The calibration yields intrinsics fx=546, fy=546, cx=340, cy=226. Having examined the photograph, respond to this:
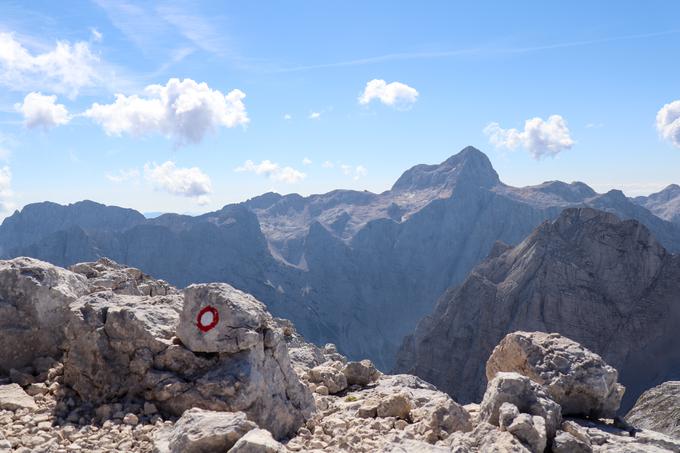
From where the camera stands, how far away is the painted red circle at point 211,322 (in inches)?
441

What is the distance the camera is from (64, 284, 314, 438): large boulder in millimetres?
10641

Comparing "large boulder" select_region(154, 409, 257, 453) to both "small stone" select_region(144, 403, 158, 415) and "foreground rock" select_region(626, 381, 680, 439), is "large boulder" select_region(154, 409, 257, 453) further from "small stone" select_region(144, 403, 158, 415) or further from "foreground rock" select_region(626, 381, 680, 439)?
"foreground rock" select_region(626, 381, 680, 439)

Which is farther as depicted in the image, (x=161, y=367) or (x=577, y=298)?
(x=577, y=298)

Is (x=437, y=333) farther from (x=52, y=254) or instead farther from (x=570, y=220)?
(x=52, y=254)

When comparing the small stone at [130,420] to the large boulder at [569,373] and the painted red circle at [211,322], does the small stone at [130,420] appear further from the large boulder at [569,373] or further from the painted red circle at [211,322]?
the large boulder at [569,373]

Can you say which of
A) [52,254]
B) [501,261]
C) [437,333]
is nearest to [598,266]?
[501,261]

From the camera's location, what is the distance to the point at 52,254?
19925 centimetres

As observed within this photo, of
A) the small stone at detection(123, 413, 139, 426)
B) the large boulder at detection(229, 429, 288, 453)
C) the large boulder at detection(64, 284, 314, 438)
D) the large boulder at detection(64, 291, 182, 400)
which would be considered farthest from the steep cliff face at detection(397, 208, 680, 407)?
the large boulder at detection(229, 429, 288, 453)

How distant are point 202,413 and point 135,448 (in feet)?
5.04

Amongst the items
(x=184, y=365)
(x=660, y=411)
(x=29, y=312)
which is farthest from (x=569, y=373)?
(x=29, y=312)

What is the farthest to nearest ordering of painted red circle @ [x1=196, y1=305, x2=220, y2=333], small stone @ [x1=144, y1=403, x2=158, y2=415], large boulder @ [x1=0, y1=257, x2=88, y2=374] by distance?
1. large boulder @ [x1=0, y1=257, x2=88, y2=374]
2. painted red circle @ [x1=196, y1=305, x2=220, y2=333]
3. small stone @ [x1=144, y1=403, x2=158, y2=415]

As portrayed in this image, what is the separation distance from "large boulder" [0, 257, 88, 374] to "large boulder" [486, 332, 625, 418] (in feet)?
37.3

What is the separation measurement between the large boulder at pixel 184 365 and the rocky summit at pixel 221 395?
26 mm

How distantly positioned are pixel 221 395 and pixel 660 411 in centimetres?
1275
